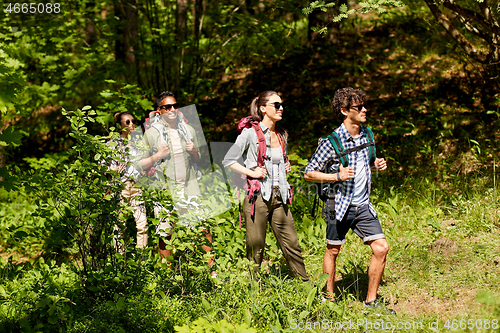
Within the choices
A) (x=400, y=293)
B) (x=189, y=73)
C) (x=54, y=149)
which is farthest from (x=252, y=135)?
(x=54, y=149)

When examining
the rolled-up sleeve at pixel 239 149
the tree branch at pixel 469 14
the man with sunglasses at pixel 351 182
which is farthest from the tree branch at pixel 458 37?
the rolled-up sleeve at pixel 239 149

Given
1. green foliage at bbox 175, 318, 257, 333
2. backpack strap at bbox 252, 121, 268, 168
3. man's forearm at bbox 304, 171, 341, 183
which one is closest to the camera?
green foliage at bbox 175, 318, 257, 333

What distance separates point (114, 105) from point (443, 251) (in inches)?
194

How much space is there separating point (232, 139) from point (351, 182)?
554 cm

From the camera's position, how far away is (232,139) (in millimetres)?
9055

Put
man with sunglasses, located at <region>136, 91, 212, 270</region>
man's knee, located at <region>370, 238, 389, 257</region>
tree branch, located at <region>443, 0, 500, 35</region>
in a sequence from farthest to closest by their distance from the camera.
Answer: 1. tree branch, located at <region>443, 0, 500, 35</region>
2. man with sunglasses, located at <region>136, 91, 212, 270</region>
3. man's knee, located at <region>370, 238, 389, 257</region>

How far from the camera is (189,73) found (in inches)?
332

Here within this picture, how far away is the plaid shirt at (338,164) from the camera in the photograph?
3695 mm

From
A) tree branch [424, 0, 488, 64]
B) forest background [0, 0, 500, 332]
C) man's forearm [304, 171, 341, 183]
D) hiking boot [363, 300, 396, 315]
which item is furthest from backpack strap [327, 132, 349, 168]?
tree branch [424, 0, 488, 64]

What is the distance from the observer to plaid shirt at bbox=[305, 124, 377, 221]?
12.1 feet

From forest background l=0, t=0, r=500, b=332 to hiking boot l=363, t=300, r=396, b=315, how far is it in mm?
100

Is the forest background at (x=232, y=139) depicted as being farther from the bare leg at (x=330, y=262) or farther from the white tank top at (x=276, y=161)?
the white tank top at (x=276, y=161)

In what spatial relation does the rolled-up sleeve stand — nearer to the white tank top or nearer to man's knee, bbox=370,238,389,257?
the white tank top

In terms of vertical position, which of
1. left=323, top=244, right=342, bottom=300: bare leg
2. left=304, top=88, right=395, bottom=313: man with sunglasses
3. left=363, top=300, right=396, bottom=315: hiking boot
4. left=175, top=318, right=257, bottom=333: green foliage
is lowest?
left=363, top=300, right=396, bottom=315: hiking boot
